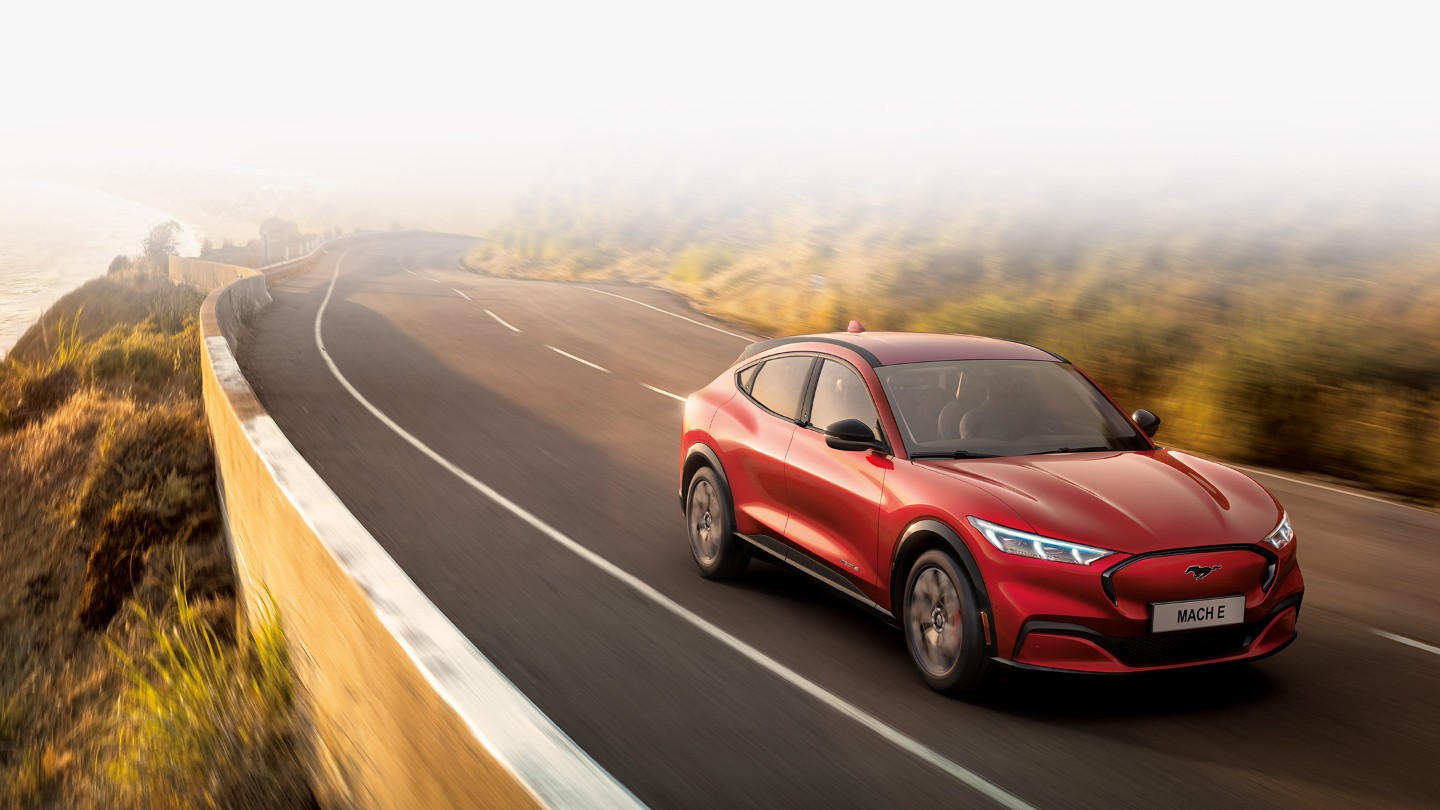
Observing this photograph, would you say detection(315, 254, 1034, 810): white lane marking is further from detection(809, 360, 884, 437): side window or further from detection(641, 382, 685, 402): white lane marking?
detection(641, 382, 685, 402): white lane marking

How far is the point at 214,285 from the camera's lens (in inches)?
1256

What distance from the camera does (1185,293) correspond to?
16.0 meters

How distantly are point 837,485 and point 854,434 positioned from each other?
42cm

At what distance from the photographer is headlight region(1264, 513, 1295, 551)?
5.58 meters

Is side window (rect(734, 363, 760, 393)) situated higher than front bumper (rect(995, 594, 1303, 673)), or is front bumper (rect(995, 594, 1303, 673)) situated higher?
side window (rect(734, 363, 760, 393))

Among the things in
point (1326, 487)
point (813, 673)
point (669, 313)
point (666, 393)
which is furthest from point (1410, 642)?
point (669, 313)

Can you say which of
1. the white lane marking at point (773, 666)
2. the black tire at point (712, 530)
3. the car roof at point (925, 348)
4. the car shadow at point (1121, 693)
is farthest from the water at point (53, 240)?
the car shadow at point (1121, 693)

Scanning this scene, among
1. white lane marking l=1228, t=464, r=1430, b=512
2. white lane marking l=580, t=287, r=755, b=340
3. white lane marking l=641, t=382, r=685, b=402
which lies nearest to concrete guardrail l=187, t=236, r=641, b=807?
white lane marking l=1228, t=464, r=1430, b=512

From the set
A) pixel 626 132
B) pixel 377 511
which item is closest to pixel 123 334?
pixel 377 511

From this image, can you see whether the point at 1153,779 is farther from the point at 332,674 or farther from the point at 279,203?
the point at 279,203

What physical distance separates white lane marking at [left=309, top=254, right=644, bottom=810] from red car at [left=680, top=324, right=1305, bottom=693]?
2.35 m

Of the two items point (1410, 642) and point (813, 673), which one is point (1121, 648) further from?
point (1410, 642)

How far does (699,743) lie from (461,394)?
11.0m

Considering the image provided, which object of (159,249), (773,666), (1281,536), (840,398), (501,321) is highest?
(840,398)
